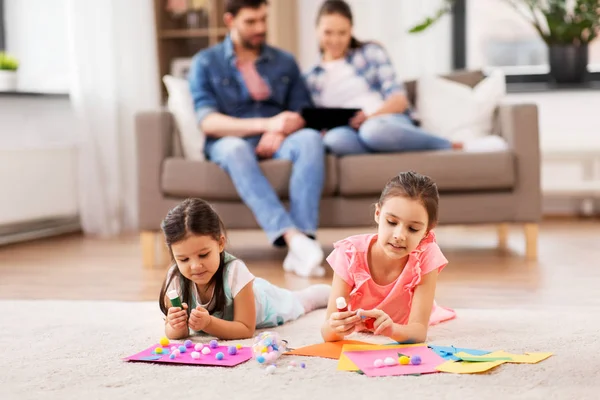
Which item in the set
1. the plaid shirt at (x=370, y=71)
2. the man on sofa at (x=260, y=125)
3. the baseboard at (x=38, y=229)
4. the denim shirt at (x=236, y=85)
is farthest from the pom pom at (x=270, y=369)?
the baseboard at (x=38, y=229)

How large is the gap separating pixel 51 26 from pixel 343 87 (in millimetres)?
1743

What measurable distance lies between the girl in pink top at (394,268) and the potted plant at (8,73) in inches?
104

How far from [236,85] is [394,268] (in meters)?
1.60

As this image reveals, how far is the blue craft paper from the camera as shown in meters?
1.67

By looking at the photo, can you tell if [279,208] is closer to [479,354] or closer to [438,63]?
[479,354]

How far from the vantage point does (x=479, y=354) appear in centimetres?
168

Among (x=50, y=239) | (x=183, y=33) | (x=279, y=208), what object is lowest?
(x=50, y=239)

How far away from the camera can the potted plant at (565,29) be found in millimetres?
4328

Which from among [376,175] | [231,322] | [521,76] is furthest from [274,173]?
[521,76]

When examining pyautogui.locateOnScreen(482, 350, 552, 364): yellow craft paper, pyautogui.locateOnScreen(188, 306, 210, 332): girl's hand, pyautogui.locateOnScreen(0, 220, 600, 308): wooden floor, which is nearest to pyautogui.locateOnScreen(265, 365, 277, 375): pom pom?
pyautogui.locateOnScreen(188, 306, 210, 332): girl's hand

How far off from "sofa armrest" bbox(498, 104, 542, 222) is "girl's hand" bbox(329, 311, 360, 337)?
1625 millimetres

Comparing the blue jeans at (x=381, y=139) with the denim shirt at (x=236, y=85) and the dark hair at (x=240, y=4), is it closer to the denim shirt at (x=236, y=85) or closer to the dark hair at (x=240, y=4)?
the denim shirt at (x=236, y=85)

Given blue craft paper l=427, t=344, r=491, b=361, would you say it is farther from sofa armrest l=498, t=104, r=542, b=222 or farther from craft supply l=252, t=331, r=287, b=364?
sofa armrest l=498, t=104, r=542, b=222

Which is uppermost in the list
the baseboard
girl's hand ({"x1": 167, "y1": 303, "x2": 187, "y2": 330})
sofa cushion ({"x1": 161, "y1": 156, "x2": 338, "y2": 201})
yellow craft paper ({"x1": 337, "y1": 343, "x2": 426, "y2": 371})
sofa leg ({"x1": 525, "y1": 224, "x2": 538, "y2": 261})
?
sofa cushion ({"x1": 161, "y1": 156, "x2": 338, "y2": 201})
